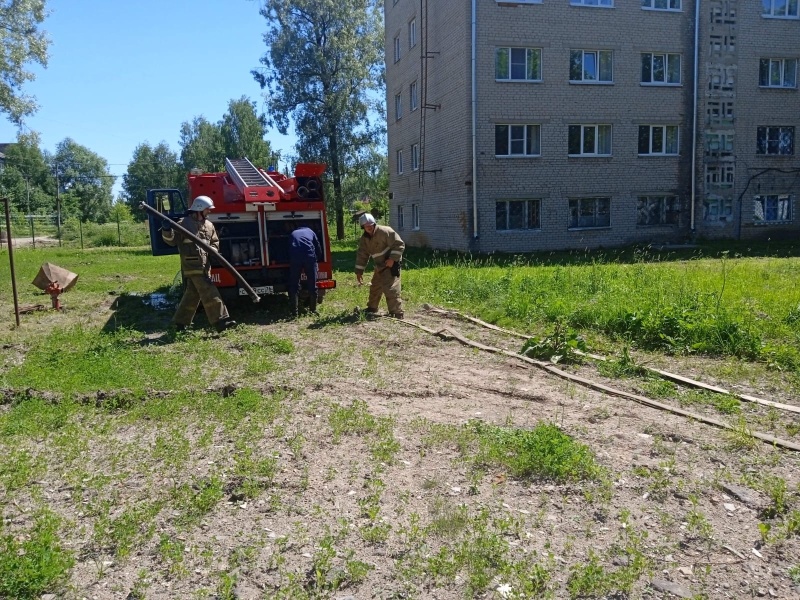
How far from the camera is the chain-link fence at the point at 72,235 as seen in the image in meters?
41.6

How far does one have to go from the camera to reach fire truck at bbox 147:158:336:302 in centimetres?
1135

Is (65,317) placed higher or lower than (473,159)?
lower

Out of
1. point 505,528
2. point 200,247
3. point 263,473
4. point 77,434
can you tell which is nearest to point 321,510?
point 263,473

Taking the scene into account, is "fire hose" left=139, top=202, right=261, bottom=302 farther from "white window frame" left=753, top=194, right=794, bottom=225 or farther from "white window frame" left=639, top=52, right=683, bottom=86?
"white window frame" left=753, top=194, right=794, bottom=225

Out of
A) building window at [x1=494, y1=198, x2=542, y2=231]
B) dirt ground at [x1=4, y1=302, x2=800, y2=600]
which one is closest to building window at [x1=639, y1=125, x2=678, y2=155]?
building window at [x1=494, y1=198, x2=542, y2=231]

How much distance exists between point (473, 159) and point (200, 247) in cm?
1580

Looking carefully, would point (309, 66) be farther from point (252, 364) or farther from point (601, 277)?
point (252, 364)

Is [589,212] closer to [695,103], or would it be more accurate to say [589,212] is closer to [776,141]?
[695,103]

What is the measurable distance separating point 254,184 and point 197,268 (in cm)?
252

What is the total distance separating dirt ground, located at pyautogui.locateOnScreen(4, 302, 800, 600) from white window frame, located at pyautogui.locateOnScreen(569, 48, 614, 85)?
20308 mm

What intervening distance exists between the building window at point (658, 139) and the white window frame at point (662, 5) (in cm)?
423

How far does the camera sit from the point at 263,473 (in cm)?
486

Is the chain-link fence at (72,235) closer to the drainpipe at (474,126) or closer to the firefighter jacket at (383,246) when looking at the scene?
the drainpipe at (474,126)

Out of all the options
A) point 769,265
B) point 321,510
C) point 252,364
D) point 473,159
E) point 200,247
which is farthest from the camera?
point 473,159
